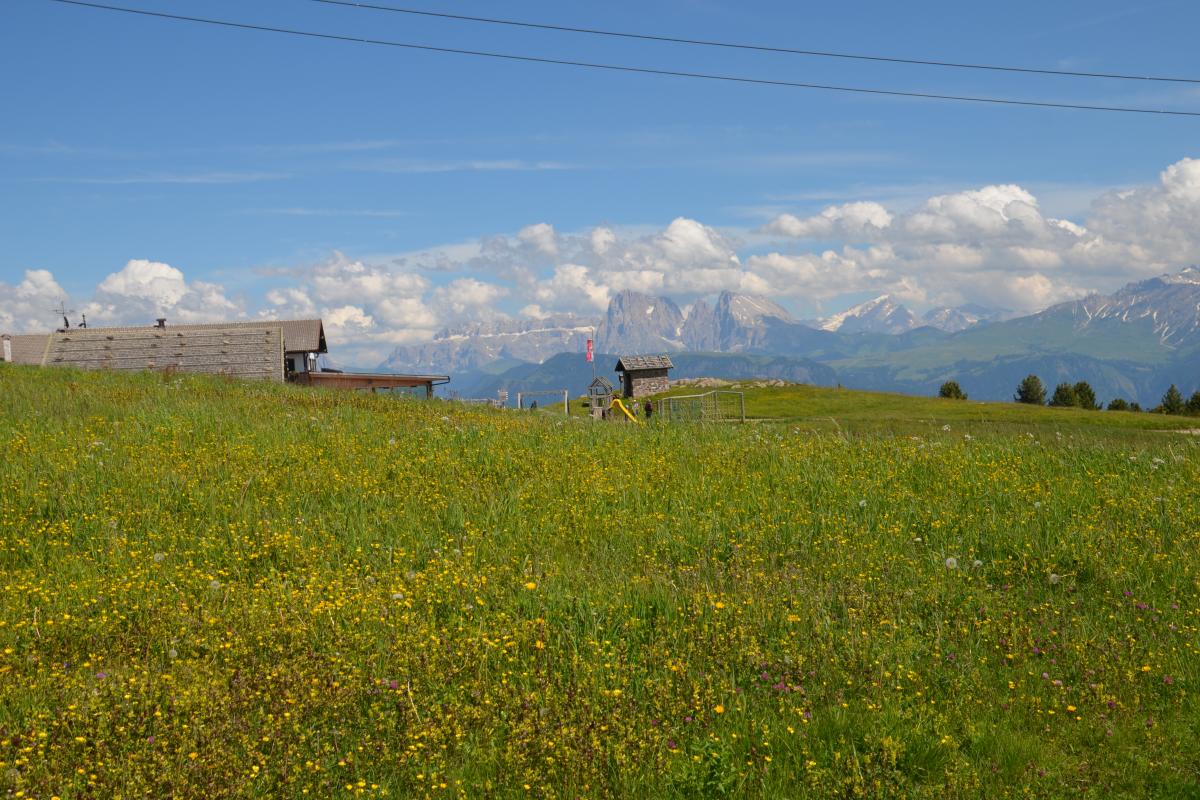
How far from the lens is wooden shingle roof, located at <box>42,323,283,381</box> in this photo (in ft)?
162

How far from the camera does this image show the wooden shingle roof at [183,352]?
4925cm

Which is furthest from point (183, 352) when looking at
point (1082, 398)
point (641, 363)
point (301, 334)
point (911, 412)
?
point (1082, 398)

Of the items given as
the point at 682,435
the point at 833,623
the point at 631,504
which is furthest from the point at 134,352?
the point at 833,623

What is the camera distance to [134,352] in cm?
5059


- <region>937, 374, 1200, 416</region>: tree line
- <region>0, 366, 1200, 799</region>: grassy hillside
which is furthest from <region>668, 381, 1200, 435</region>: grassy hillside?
<region>0, 366, 1200, 799</region>: grassy hillside

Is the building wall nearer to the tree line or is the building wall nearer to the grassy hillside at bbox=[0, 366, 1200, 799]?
the tree line

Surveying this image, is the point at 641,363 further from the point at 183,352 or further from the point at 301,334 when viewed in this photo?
the point at 183,352

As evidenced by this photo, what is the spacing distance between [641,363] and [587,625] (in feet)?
301

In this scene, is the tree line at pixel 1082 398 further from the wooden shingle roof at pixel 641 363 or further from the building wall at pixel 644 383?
the wooden shingle roof at pixel 641 363

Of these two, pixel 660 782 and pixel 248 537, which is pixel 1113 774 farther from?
pixel 248 537

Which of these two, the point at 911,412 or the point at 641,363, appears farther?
the point at 641,363

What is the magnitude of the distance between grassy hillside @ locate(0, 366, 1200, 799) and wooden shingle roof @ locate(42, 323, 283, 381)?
126ft

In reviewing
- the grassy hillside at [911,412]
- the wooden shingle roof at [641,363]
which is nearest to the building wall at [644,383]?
the wooden shingle roof at [641,363]

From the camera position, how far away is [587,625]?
7.40 meters
